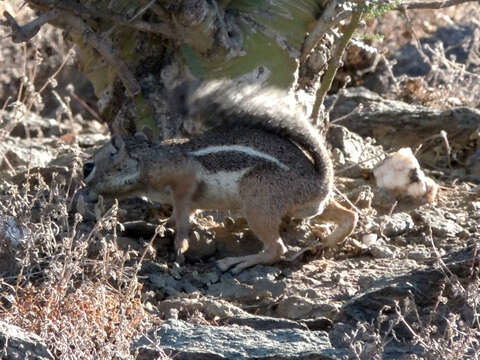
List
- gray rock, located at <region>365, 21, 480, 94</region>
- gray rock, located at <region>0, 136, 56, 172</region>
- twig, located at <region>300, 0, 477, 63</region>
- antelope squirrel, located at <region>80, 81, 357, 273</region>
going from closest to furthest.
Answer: antelope squirrel, located at <region>80, 81, 357, 273</region> → twig, located at <region>300, 0, 477, 63</region> → gray rock, located at <region>0, 136, 56, 172</region> → gray rock, located at <region>365, 21, 480, 94</region>

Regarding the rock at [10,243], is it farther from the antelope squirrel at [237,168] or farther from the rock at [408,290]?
the rock at [408,290]

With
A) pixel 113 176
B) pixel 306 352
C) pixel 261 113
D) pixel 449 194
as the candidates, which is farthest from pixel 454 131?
pixel 306 352

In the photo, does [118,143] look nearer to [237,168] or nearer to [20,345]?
[237,168]

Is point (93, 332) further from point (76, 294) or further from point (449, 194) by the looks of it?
point (449, 194)

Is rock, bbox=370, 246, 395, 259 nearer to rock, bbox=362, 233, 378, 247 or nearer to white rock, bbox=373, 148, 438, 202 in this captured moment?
rock, bbox=362, 233, 378, 247

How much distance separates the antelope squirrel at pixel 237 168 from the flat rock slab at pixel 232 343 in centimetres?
158

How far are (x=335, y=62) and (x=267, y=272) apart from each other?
1746 mm

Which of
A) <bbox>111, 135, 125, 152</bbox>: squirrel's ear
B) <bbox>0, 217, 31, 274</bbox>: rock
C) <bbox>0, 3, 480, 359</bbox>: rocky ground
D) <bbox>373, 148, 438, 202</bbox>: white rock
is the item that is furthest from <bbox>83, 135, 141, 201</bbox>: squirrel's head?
<bbox>373, 148, 438, 202</bbox>: white rock

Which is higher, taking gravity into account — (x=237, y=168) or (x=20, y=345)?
(x=237, y=168)

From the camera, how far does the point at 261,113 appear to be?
673cm

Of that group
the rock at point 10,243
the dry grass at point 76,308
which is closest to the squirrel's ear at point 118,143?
the rock at point 10,243

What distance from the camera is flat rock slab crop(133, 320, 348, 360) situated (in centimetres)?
472

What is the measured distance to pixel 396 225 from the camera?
712 cm

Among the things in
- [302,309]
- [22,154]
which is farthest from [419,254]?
[22,154]
